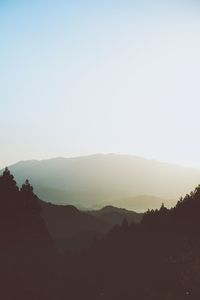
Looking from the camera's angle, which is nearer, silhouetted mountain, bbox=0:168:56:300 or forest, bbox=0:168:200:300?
forest, bbox=0:168:200:300

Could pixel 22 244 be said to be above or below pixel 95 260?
above

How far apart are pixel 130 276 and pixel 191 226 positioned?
13777 millimetres

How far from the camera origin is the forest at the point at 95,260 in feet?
103

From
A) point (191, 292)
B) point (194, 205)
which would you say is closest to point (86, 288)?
point (191, 292)

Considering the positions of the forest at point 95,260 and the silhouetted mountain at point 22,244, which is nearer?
the forest at point 95,260

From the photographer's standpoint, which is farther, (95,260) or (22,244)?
(95,260)

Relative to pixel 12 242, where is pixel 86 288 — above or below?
below

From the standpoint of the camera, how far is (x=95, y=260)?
46.0m

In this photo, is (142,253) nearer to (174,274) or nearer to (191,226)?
(191,226)

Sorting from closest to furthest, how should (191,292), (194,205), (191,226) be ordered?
(191,292)
(191,226)
(194,205)

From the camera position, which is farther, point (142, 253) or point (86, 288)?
point (142, 253)

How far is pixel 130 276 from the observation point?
3484 cm

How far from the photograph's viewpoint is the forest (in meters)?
31.4

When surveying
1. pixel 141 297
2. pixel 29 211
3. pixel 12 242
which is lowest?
pixel 141 297
